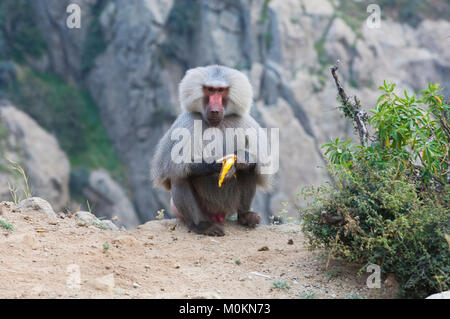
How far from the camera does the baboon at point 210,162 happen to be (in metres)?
5.52

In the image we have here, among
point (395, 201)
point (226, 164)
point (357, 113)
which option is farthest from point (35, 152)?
point (395, 201)

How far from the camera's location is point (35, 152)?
22.8 m

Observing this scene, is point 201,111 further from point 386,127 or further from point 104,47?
point 104,47

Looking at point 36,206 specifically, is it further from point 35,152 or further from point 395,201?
point 35,152

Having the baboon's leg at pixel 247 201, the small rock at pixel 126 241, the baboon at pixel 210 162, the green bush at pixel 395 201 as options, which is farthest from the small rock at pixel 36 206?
the green bush at pixel 395 201

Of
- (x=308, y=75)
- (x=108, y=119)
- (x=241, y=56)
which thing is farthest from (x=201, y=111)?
(x=108, y=119)

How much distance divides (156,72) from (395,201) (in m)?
21.9

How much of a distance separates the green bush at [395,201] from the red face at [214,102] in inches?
50.9

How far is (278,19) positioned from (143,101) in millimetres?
7261

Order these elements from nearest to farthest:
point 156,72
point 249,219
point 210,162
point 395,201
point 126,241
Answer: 1. point 395,201
2. point 126,241
3. point 210,162
4. point 249,219
5. point 156,72

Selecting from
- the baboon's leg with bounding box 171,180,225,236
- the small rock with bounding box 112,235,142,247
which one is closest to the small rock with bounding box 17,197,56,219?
the small rock with bounding box 112,235,142,247

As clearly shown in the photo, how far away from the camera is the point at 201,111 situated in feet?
18.4

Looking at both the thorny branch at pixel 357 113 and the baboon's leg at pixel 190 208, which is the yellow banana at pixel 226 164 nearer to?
the baboon's leg at pixel 190 208

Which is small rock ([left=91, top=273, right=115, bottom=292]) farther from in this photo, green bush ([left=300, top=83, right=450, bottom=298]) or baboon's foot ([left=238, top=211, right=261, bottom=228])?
baboon's foot ([left=238, top=211, right=261, bottom=228])
